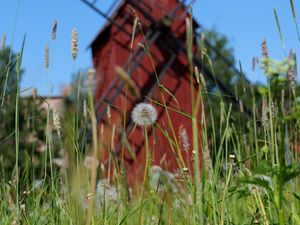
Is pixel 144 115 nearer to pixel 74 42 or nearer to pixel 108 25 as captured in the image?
pixel 74 42

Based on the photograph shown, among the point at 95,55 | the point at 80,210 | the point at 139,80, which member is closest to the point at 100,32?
the point at 95,55

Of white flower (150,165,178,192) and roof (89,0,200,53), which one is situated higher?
roof (89,0,200,53)

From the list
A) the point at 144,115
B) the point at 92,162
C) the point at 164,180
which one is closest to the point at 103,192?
the point at 144,115

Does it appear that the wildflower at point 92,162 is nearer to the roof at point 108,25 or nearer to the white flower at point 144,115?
the white flower at point 144,115

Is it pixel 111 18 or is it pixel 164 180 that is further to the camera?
pixel 111 18

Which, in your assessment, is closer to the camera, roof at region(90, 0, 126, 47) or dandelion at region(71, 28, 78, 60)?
dandelion at region(71, 28, 78, 60)

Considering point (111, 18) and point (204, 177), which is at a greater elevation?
point (111, 18)

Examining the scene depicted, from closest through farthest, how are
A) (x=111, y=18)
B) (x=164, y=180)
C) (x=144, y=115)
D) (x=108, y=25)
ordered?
1. (x=164, y=180)
2. (x=144, y=115)
3. (x=111, y=18)
4. (x=108, y=25)

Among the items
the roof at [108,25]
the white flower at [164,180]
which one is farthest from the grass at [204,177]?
the roof at [108,25]

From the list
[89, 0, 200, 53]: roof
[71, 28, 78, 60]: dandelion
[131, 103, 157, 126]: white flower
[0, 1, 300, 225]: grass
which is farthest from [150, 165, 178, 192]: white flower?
[89, 0, 200, 53]: roof

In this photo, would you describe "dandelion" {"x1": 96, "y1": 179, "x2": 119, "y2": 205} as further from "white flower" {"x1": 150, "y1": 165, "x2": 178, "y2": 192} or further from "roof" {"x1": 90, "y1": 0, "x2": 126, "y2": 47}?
"roof" {"x1": 90, "y1": 0, "x2": 126, "y2": 47}

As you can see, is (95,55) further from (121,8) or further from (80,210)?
(80,210)

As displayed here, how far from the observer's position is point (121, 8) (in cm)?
1122

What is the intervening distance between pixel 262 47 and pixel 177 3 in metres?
10.3
